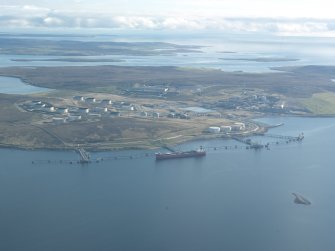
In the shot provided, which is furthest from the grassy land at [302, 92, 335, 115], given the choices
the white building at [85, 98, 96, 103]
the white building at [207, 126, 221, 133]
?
the white building at [85, 98, 96, 103]

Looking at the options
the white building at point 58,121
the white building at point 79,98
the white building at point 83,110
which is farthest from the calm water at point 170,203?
the white building at point 79,98

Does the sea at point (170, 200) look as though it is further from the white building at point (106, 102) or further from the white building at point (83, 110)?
the white building at point (106, 102)

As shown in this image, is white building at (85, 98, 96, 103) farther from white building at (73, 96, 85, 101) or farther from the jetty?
the jetty

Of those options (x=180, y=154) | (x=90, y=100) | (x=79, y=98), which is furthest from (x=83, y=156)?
(x=79, y=98)

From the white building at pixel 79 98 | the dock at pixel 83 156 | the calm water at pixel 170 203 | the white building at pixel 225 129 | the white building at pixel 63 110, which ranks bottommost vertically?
the calm water at pixel 170 203

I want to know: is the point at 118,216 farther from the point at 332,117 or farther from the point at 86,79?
the point at 86,79

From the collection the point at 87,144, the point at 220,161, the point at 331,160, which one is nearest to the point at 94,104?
the point at 87,144
